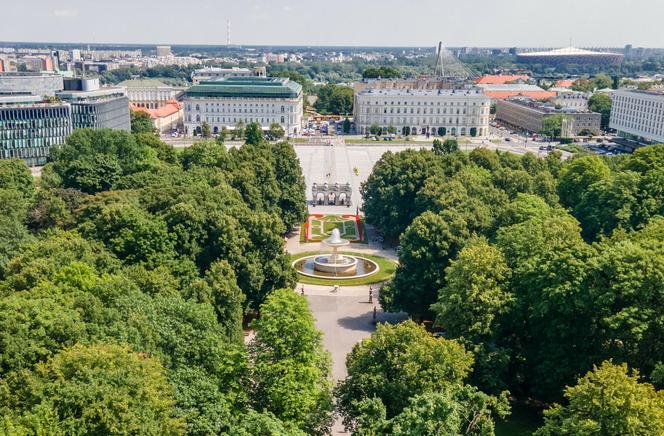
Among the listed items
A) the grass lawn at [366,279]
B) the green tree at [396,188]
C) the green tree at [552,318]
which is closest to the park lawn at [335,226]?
the green tree at [396,188]

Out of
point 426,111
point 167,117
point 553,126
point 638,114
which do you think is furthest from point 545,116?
point 167,117

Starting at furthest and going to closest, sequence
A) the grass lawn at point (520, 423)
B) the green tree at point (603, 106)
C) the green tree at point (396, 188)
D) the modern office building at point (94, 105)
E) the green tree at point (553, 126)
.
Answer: the green tree at point (603, 106), the green tree at point (553, 126), the modern office building at point (94, 105), the green tree at point (396, 188), the grass lawn at point (520, 423)

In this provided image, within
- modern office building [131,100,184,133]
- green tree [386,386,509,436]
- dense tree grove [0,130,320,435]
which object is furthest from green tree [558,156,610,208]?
modern office building [131,100,184,133]

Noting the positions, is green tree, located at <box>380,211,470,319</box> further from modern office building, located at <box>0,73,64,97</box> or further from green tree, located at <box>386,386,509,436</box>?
modern office building, located at <box>0,73,64,97</box>

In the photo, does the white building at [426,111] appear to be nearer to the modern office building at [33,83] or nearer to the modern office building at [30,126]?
the modern office building at [33,83]

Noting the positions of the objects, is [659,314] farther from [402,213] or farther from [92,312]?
[402,213]

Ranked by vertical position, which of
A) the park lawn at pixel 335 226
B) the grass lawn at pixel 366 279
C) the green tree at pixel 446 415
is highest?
the green tree at pixel 446 415

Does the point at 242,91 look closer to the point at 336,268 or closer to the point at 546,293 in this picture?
the point at 336,268
